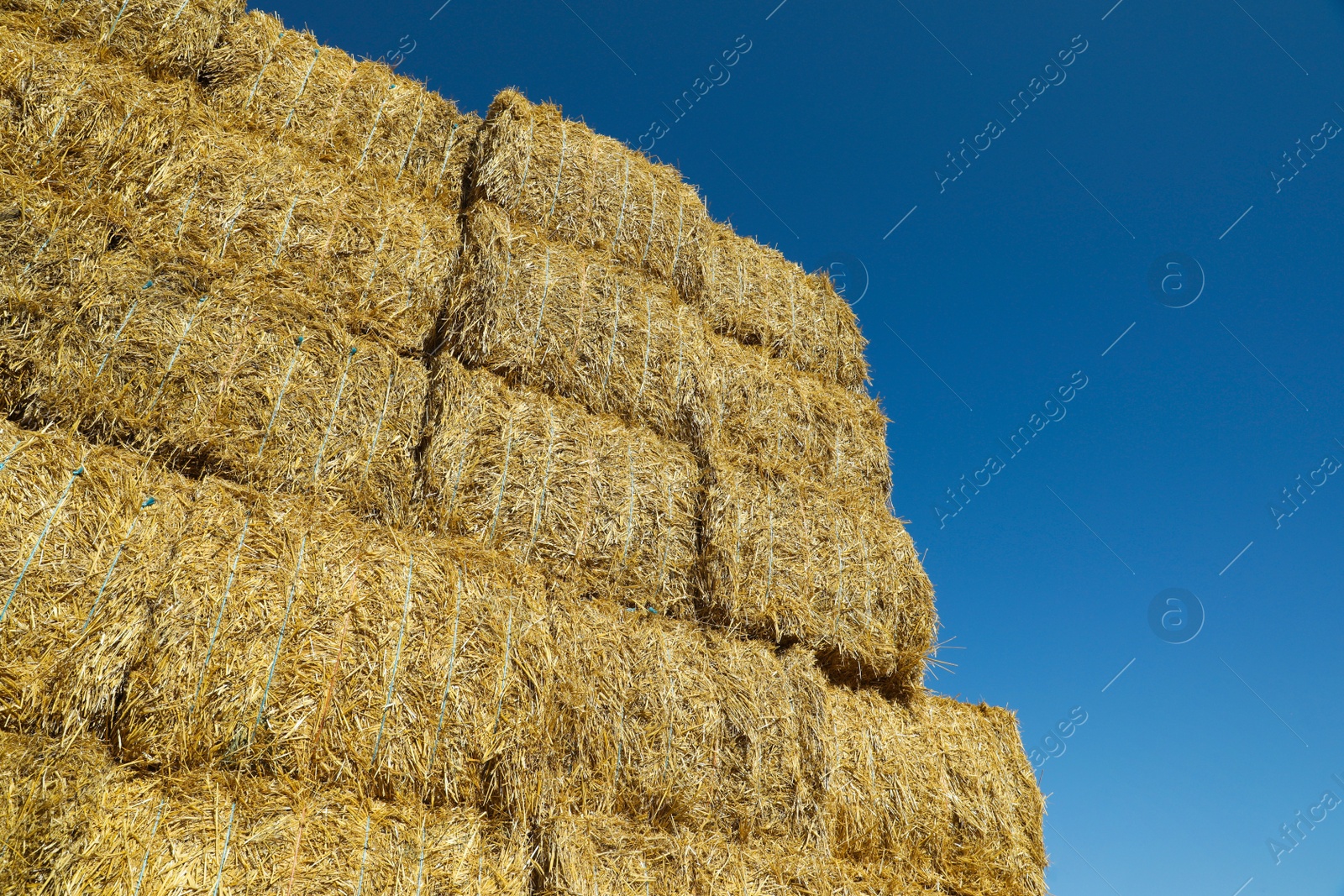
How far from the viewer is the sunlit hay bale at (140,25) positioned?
4.16m

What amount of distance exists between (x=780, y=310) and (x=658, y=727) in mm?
3382

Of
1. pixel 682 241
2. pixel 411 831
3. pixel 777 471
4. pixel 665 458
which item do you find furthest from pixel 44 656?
pixel 682 241

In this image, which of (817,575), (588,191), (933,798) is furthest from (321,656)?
(933,798)

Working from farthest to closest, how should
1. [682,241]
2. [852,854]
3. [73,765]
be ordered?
[682,241] < [852,854] < [73,765]

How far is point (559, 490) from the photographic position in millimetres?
4625

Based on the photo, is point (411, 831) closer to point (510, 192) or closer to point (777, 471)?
point (777, 471)

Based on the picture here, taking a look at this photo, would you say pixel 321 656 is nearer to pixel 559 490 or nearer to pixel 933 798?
pixel 559 490

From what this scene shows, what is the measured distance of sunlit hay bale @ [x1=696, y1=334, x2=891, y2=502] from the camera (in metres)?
5.60

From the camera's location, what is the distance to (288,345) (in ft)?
13.7

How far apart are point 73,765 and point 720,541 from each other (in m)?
3.15

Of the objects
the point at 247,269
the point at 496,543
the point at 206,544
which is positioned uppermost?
the point at 247,269

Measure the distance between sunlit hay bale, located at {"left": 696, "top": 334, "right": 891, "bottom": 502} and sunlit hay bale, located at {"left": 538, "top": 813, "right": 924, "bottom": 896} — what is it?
7.34 feet

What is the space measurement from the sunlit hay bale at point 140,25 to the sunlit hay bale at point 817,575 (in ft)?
11.9

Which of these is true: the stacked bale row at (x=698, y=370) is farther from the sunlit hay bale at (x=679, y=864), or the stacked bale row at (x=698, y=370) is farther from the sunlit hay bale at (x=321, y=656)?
the sunlit hay bale at (x=321, y=656)
